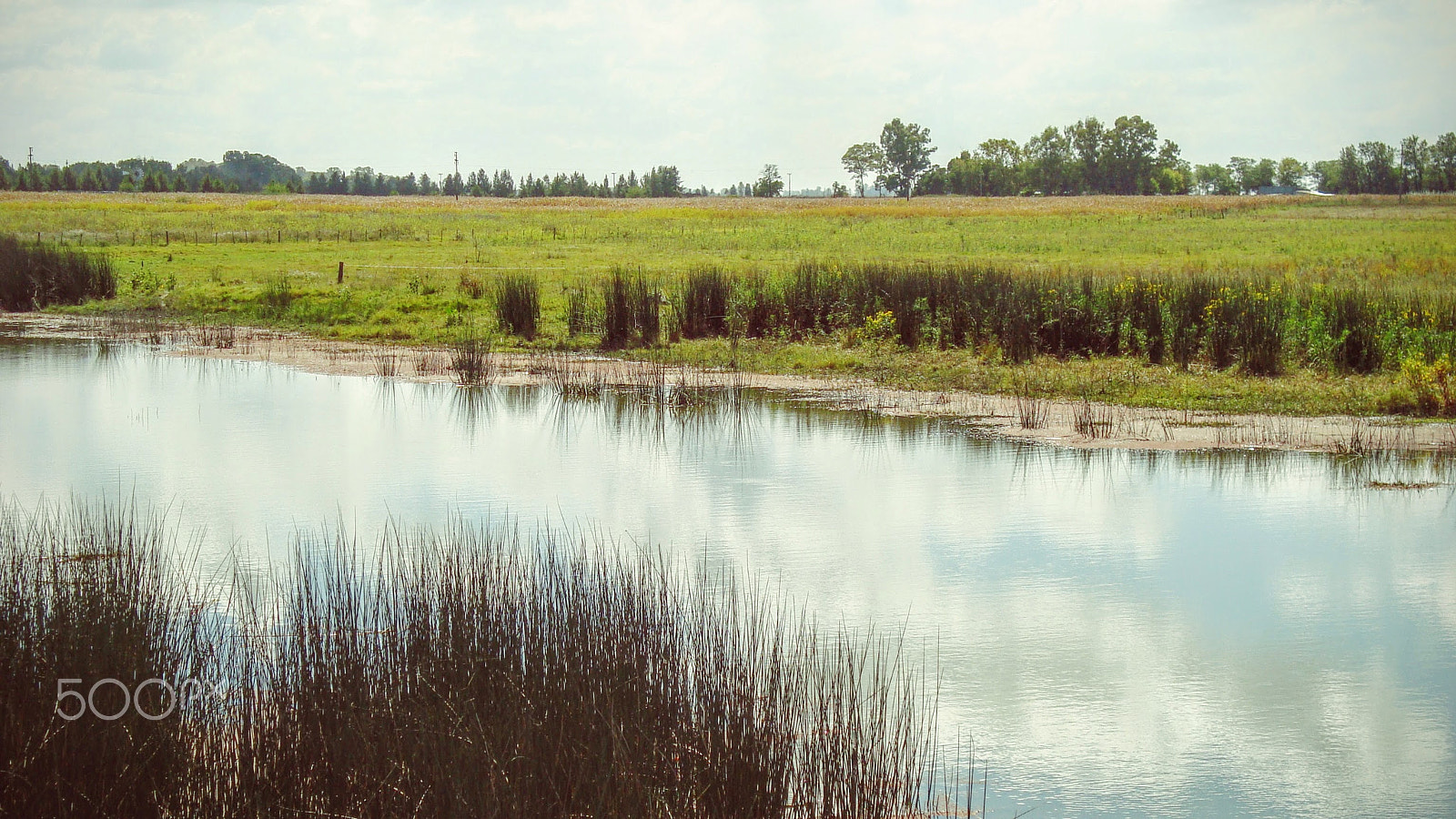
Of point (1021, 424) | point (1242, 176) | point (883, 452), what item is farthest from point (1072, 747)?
point (1242, 176)

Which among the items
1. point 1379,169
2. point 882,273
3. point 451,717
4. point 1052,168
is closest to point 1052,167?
point 1052,168

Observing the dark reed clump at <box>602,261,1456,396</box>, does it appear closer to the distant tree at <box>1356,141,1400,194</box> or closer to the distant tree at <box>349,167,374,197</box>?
the distant tree at <box>1356,141,1400,194</box>

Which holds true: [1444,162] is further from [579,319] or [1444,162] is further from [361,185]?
[361,185]

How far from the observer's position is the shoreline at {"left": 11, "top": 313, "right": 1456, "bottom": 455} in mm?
13727

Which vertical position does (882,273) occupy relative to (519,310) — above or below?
above

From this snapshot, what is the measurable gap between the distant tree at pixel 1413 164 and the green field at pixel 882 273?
3.02 ft

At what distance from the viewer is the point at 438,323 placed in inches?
935

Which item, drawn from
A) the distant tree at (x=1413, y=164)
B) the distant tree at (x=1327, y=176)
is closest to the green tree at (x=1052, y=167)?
the distant tree at (x=1327, y=176)

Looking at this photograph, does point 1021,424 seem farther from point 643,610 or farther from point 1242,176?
point 1242,176

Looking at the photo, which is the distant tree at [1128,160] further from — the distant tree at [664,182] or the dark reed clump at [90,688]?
the dark reed clump at [90,688]

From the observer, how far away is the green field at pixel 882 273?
56.4ft

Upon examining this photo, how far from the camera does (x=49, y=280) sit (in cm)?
2869

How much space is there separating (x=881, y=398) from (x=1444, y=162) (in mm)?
37004

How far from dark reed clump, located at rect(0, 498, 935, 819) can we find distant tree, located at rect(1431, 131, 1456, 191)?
44.8 metres
